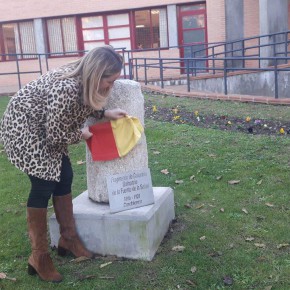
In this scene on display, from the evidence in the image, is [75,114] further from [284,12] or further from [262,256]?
[284,12]

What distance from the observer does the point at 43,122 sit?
3.25 meters

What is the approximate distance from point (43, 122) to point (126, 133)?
0.73 meters

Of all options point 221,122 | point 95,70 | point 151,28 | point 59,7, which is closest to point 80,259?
point 95,70

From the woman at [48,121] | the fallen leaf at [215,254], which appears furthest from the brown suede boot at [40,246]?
the fallen leaf at [215,254]

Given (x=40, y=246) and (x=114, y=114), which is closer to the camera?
(x=40, y=246)

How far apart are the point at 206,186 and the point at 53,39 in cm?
1898

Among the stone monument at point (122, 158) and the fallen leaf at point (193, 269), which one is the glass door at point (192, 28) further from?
the fallen leaf at point (193, 269)

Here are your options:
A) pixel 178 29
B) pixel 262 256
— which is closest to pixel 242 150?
pixel 262 256

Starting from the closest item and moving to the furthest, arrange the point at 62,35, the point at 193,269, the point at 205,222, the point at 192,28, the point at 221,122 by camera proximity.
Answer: the point at 193,269 < the point at 205,222 < the point at 221,122 < the point at 192,28 < the point at 62,35

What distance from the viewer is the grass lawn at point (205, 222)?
Answer: 3.44 meters

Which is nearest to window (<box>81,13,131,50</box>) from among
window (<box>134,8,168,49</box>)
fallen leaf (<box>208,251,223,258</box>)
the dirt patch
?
window (<box>134,8,168,49</box>)

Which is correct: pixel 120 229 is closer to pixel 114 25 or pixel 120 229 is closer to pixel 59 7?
pixel 114 25

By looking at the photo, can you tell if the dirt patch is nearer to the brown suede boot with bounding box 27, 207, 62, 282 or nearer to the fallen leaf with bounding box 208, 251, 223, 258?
the fallen leaf with bounding box 208, 251, 223, 258

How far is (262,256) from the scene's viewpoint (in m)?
3.66
